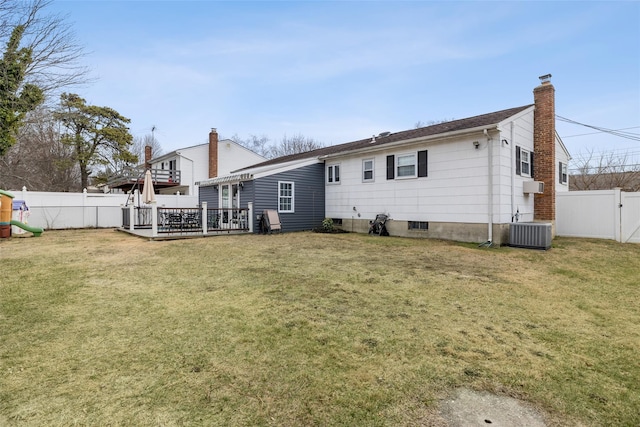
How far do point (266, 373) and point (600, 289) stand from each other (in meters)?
6.07

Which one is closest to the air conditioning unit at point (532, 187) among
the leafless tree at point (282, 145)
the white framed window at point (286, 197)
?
the white framed window at point (286, 197)

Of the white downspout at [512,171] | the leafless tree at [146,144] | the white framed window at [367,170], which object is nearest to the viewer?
the white downspout at [512,171]

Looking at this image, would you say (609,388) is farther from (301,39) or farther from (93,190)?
(93,190)

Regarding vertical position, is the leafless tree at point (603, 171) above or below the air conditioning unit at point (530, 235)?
above

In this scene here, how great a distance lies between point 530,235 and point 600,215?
4320mm

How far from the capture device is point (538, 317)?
4098 mm

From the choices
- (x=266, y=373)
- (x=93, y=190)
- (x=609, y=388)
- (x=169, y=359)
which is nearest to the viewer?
(x=609, y=388)

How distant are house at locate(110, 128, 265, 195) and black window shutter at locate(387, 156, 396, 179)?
686 inches

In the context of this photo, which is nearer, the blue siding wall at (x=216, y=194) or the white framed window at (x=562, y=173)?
the blue siding wall at (x=216, y=194)

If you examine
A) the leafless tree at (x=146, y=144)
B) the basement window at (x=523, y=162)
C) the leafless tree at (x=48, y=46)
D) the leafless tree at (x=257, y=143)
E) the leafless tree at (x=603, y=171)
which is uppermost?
the leafless tree at (x=257, y=143)

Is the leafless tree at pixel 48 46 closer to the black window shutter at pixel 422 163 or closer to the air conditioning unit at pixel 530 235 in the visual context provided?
the black window shutter at pixel 422 163

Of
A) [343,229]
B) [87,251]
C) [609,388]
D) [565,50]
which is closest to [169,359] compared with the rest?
[609,388]

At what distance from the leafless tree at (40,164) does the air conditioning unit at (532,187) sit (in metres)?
25.3

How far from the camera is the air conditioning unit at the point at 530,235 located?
9.16 meters
